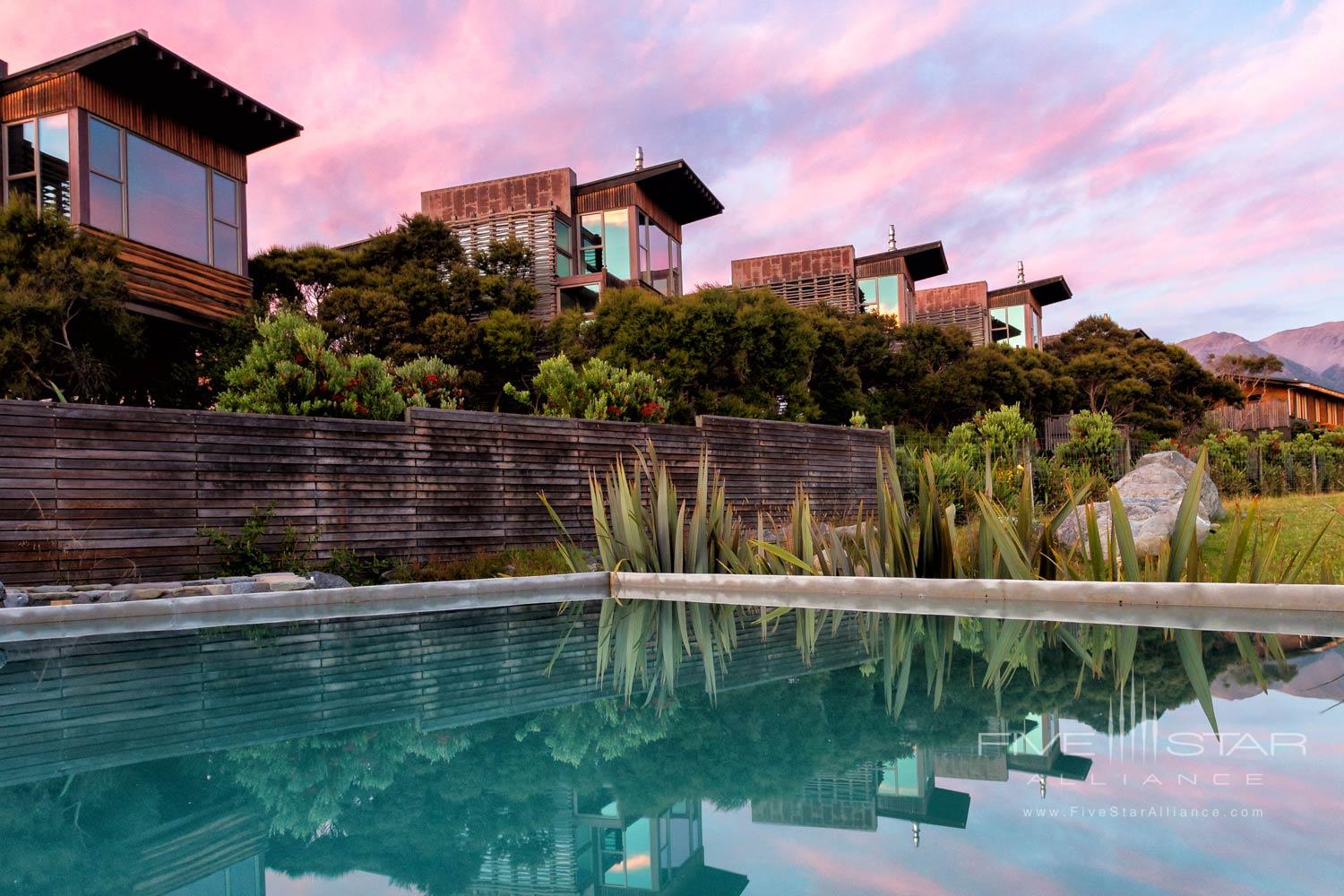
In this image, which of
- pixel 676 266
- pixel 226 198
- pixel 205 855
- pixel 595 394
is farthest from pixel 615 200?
pixel 205 855

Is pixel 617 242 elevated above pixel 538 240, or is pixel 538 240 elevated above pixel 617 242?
pixel 617 242

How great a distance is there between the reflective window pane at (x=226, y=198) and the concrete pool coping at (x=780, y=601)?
1171 cm

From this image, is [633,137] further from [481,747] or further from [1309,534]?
[481,747]

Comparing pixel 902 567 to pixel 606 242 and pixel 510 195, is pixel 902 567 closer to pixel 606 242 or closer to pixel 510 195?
pixel 606 242

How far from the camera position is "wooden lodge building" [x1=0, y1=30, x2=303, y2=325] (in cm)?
1363

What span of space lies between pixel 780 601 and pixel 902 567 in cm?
96

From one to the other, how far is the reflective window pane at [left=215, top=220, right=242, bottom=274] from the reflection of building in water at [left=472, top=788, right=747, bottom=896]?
1622 cm

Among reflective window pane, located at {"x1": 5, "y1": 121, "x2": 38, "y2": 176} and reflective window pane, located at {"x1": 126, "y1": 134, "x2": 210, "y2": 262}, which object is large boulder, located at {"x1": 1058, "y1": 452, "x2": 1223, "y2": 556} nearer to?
reflective window pane, located at {"x1": 126, "y1": 134, "x2": 210, "y2": 262}

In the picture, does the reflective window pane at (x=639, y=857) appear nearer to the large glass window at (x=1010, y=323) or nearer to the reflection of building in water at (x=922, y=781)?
the reflection of building in water at (x=922, y=781)

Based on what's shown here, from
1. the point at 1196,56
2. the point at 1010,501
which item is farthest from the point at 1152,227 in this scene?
the point at 1010,501

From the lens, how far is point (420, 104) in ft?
45.2

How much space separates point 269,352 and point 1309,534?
11827mm

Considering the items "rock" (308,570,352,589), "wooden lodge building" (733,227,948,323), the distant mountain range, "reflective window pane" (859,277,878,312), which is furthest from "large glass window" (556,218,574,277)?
the distant mountain range

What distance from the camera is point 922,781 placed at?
2.63m
